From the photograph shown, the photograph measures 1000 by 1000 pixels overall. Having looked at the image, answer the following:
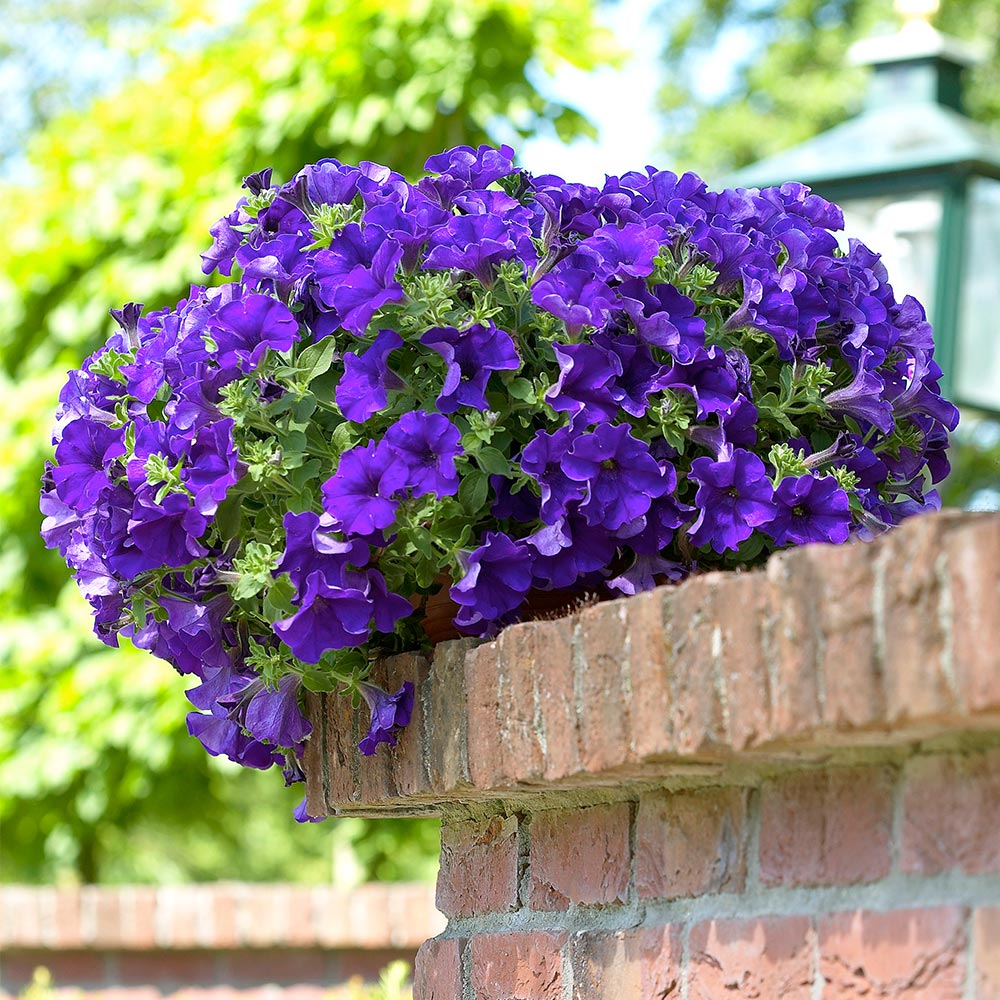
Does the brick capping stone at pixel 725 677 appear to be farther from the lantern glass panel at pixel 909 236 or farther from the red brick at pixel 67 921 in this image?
the red brick at pixel 67 921

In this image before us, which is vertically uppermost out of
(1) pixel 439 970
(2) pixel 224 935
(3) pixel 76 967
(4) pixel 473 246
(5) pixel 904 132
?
(5) pixel 904 132

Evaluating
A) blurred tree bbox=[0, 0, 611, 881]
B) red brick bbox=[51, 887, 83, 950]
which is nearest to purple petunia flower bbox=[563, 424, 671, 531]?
red brick bbox=[51, 887, 83, 950]

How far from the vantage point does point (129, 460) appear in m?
1.64

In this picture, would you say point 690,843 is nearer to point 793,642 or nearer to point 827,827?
point 827,827

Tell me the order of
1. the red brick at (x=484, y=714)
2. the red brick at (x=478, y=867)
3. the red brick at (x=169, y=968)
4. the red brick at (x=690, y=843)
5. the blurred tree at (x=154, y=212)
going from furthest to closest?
the blurred tree at (x=154, y=212) < the red brick at (x=169, y=968) < the red brick at (x=478, y=867) < the red brick at (x=484, y=714) < the red brick at (x=690, y=843)

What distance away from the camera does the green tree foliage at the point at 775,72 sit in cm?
1280

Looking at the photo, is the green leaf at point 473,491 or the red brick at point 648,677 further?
the green leaf at point 473,491

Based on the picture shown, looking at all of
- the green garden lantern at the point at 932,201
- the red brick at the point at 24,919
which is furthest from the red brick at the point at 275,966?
the green garden lantern at the point at 932,201

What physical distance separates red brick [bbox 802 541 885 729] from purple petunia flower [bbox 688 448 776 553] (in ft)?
1.35

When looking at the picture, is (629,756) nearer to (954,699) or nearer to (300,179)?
(954,699)

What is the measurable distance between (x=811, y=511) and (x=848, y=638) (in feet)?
1.64

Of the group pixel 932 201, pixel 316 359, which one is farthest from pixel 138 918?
pixel 316 359

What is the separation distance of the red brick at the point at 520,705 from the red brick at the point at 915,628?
1.35ft

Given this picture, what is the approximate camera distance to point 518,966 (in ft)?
5.17
